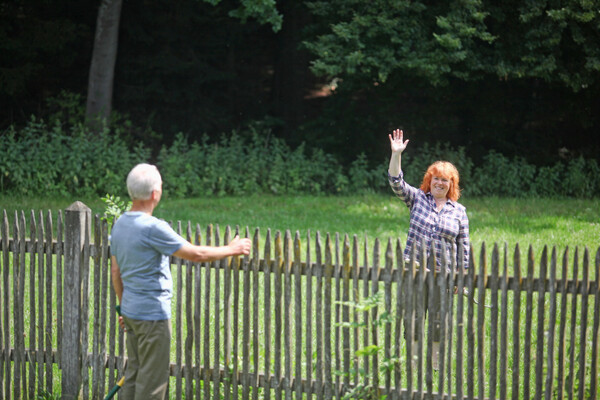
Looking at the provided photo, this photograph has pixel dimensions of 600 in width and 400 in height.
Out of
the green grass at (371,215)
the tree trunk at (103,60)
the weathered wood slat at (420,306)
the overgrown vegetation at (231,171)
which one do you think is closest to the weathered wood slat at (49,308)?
the weathered wood slat at (420,306)

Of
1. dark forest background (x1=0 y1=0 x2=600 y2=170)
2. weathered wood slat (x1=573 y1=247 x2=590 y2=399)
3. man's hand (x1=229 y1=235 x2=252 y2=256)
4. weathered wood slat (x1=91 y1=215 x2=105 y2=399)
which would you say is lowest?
weathered wood slat (x1=91 y1=215 x2=105 y2=399)

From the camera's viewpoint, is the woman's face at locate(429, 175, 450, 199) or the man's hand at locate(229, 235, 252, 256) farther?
the woman's face at locate(429, 175, 450, 199)

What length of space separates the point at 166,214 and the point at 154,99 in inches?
403

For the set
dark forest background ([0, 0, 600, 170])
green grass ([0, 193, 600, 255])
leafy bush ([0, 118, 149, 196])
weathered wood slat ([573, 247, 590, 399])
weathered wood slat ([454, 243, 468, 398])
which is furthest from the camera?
dark forest background ([0, 0, 600, 170])

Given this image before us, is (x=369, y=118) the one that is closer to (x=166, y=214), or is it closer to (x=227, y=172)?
(x=227, y=172)

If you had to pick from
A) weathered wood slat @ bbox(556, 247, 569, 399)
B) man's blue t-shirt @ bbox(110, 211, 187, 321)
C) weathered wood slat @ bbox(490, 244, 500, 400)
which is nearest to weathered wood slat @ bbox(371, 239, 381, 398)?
weathered wood slat @ bbox(490, 244, 500, 400)

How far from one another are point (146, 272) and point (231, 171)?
1313 cm

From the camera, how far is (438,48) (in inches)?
A: 664

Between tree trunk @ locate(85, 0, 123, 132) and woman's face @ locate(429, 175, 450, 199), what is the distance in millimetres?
14670

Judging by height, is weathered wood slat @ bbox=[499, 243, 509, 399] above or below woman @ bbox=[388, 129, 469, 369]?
below

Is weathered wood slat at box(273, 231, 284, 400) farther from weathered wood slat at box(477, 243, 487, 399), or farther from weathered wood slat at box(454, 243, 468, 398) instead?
weathered wood slat at box(477, 243, 487, 399)

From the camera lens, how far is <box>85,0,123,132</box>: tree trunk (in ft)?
63.7

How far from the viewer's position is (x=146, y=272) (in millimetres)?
4535

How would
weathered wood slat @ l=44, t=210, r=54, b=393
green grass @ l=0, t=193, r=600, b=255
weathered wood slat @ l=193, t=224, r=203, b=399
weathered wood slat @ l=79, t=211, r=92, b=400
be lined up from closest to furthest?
weathered wood slat @ l=193, t=224, r=203, b=399 < weathered wood slat @ l=79, t=211, r=92, b=400 < weathered wood slat @ l=44, t=210, r=54, b=393 < green grass @ l=0, t=193, r=600, b=255
